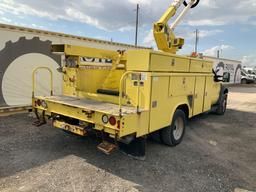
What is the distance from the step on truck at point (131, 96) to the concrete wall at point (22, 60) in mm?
3138

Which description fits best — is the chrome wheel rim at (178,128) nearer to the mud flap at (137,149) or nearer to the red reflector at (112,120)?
the mud flap at (137,149)

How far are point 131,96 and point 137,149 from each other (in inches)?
39.6

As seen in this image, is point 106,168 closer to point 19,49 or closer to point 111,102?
point 111,102

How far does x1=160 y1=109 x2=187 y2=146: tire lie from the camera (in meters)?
5.23

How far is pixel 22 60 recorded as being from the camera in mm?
8078

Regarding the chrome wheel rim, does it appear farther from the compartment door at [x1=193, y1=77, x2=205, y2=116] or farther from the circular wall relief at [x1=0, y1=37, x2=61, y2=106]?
the circular wall relief at [x1=0, y1=37, x2=61, y2=106]

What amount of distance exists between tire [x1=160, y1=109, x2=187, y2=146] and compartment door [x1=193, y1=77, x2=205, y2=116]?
826 millimetres

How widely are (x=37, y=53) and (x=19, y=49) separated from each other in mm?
638

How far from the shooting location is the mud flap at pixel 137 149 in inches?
173

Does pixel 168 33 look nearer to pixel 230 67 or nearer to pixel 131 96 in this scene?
pixel 131 96

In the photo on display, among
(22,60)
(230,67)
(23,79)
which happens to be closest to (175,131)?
(23,79)

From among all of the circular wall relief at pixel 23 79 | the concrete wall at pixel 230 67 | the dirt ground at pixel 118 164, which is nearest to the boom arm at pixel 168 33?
the dirt ground at pixel 118 164

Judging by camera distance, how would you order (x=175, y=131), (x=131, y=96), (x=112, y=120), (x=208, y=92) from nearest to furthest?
(x=112, y=120)
(x=131, y=96)
(x=175, y=131)
(x=208, y=92)

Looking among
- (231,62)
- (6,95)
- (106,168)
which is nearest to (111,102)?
(106,168)
